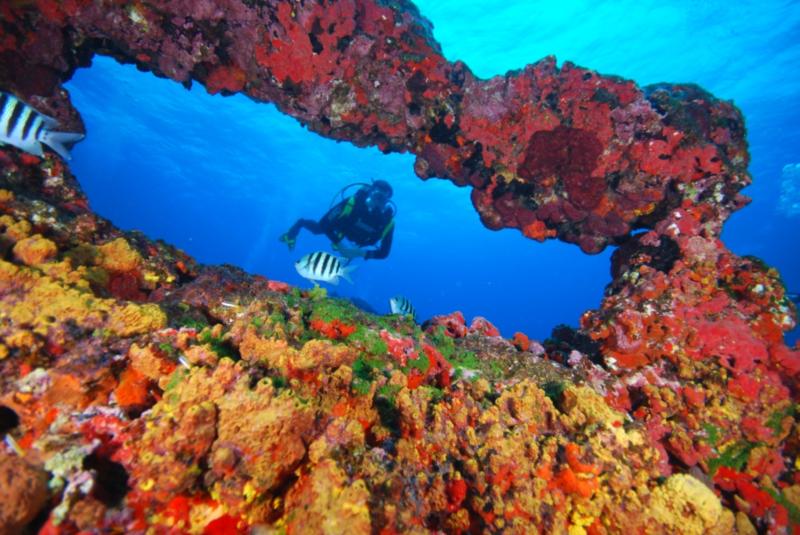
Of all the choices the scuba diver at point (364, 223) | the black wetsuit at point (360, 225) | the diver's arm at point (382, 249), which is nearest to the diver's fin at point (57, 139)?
the black wetsuit at point (360, 225)

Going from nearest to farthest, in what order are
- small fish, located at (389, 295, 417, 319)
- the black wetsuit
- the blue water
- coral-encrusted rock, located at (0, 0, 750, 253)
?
coral-encrusted rock, located at (0, 0, 750, 253)
small fish, located at (389, 295, 417, 319)
the black wetsuit
the blue water

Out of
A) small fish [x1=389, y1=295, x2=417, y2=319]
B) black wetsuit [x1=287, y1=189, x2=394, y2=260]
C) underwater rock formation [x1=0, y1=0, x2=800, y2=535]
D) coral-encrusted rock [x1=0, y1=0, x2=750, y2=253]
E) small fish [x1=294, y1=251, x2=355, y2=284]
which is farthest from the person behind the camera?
black wetsuit [x1=287, y1=189, x2=394, y2=260]

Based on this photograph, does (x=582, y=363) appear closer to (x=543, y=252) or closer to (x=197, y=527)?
(x=197, y=527)

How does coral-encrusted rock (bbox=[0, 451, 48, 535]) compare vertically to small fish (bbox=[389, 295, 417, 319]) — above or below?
below

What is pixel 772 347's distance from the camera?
4.37 meters

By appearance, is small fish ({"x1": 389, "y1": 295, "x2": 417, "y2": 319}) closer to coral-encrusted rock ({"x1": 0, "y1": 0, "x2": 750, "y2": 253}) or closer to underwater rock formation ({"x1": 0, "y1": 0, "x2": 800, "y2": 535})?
underwater rock formation ({"x1": 0, "y1": 0, "x2": 800, "y2": 535})

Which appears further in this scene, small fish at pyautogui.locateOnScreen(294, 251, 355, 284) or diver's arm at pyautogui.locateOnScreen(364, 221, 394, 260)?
diver's arm at pyautogui.locateOnScreen(364, 221, 394, 260)

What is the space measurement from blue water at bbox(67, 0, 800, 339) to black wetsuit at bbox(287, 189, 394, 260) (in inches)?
422

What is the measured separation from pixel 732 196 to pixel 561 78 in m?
3.12

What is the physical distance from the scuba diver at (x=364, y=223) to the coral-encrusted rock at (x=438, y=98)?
7.87 feet

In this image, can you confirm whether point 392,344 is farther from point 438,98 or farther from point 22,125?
point 438,98

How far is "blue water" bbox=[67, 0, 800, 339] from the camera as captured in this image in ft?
52.5

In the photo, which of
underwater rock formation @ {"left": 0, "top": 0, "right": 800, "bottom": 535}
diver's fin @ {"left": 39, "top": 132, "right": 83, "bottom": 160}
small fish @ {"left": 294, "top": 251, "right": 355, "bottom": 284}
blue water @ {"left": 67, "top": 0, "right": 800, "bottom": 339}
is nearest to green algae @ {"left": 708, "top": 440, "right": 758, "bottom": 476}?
underwater rock formation @ {"left": 0, "top": 0, "right": 800, "bottom": 535}

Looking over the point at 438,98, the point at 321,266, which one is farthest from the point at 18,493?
the point at 438,98
